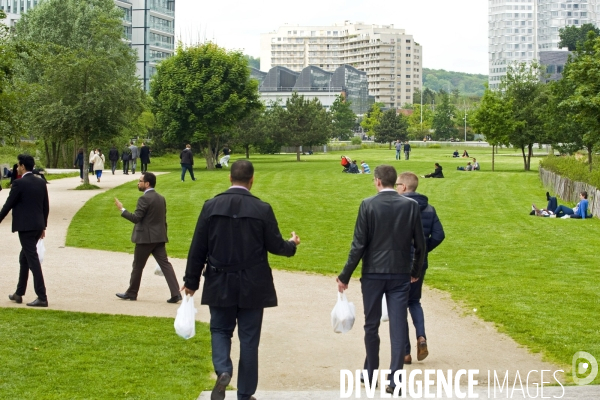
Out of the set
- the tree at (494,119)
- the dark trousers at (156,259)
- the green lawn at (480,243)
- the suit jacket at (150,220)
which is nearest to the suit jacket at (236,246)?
the green lawn at (480,243)

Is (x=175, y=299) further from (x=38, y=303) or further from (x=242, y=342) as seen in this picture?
(x=242, y=342)

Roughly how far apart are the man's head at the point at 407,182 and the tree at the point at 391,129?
105699 mm

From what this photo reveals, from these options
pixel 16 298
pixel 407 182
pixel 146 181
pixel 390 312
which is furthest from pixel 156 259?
pixel 390 312

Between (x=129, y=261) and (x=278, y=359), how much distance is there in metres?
7.96

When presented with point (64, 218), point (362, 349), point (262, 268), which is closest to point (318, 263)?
point (362, 349)

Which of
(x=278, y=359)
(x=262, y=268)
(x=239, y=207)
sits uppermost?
(x=239, y=207)

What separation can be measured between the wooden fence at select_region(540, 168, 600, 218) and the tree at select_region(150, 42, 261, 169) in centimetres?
2068

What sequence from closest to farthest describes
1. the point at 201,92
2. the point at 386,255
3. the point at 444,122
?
the point at 386,255 → the point at 201,92 → the point at 444,122

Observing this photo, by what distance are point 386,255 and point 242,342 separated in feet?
4.60

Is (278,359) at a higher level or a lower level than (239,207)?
lower

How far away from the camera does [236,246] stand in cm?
644

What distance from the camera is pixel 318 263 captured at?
15.8m

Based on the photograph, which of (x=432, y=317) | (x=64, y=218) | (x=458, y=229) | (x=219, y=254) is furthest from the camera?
(x=64, y=218)

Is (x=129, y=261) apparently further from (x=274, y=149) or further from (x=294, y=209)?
(x=274, y=149)
